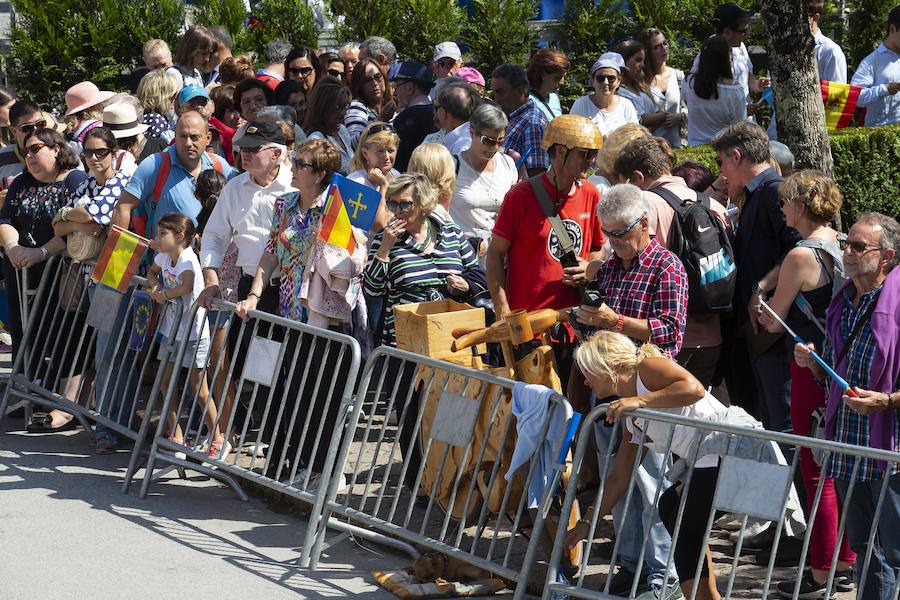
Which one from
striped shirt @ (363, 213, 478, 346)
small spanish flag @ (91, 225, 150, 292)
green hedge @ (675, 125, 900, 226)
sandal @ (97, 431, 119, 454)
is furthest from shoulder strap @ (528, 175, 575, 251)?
green hedge @ (675, 125, 900, 226)

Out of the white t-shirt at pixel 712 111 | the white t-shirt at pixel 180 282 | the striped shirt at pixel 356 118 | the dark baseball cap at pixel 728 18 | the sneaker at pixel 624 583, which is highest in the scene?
the dark baseball cap at pixel 728 18

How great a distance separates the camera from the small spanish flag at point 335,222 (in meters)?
7.04

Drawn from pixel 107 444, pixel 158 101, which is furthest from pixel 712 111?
pixel 107 444

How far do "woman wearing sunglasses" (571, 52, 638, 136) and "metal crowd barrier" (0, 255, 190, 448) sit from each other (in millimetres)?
3928

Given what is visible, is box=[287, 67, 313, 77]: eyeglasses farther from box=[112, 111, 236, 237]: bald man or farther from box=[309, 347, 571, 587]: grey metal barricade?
box=[309, 347, 571, 587]: grey metal barricade

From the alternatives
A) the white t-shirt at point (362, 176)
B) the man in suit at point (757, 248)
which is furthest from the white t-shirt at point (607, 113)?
the man in suit at point (757, 248)

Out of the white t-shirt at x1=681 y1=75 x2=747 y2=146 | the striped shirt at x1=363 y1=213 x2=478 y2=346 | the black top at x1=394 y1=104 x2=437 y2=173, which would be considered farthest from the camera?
the white t-shirt at x1=681 y1=75 x2=747 y2=146

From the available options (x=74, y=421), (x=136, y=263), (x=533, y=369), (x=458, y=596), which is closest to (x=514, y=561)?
(x=458, y=596)

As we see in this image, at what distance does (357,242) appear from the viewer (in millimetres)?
7230

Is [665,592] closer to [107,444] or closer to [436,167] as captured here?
[436,167]

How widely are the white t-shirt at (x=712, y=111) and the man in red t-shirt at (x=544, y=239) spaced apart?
506cm

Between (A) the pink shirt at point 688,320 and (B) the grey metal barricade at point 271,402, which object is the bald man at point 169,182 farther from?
(A) the pink shirt at point 688,320

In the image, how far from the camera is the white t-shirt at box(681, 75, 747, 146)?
38.6 feet

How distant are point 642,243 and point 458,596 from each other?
→ 182 centimetres
